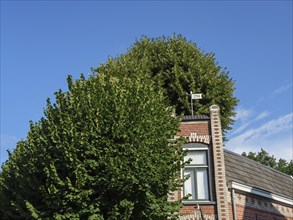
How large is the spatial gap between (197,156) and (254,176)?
705 centimetres

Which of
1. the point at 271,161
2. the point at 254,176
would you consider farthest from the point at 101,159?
the point at 271,161

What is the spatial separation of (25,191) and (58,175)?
198 cm

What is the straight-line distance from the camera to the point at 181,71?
29875mm

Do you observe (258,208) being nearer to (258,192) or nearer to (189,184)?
(258,192)

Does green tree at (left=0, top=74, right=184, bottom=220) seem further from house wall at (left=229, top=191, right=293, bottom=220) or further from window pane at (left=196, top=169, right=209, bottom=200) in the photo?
house wall at (left=229, top=191, right=293, bottom=220)

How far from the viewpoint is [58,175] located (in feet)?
50.3

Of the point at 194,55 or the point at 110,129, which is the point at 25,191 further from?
the point at 194,55

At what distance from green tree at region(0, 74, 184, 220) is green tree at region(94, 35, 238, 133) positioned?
39.1ft

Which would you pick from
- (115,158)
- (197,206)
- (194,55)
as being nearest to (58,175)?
(115,158)

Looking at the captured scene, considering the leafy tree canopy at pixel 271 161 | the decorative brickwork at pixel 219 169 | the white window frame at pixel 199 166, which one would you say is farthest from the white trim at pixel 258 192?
the leafy tree canopy at pixel 271 161

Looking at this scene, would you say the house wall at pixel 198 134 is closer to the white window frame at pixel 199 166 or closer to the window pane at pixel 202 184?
the white window frame at pixel 199 166

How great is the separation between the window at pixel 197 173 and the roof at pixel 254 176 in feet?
5.40

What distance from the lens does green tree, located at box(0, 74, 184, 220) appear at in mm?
14750

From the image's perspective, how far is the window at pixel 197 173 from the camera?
18.5m
